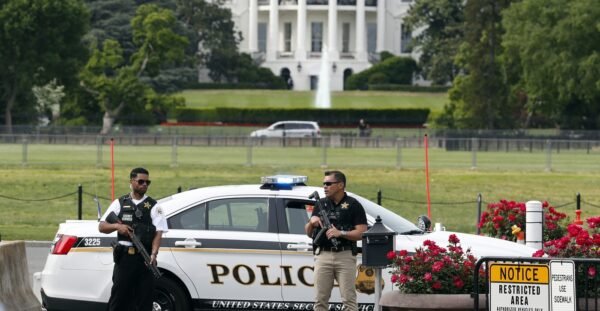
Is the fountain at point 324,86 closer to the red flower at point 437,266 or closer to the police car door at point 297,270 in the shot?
the police car door at point 297,270

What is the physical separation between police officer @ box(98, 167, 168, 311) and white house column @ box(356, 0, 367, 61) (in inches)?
4751

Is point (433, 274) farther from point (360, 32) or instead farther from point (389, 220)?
point (360, 32)

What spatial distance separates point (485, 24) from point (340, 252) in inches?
2661

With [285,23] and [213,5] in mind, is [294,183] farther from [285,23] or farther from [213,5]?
[285,23]

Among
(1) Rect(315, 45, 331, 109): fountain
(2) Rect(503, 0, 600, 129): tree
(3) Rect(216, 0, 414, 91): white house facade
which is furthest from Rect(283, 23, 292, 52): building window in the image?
(2) Rect(503, 0, 600, 129): tree

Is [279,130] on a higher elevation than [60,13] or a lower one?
lower

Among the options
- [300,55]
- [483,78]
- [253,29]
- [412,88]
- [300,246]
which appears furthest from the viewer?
[253,29]

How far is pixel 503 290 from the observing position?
12266 mm

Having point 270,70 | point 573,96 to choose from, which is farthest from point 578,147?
point 270,70

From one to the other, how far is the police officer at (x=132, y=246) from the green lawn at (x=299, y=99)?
87372mm

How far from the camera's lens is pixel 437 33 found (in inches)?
4638

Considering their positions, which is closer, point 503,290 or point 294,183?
point 503,290

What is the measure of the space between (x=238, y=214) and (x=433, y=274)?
2.89 metres

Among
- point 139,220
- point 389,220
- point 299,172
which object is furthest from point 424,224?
point 299,172
